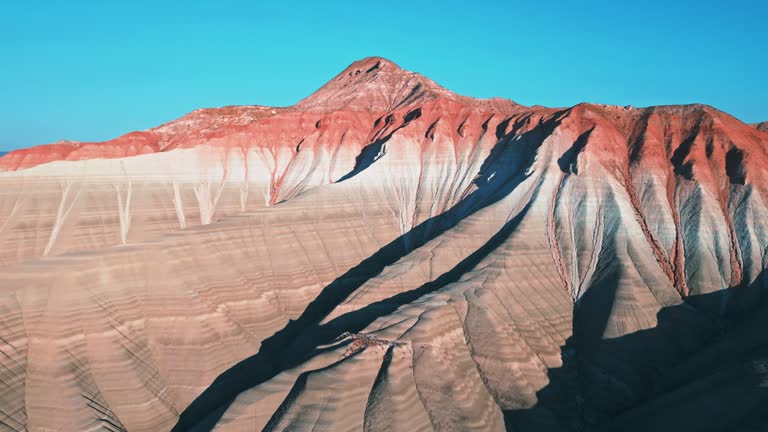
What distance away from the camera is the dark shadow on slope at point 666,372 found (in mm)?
20906

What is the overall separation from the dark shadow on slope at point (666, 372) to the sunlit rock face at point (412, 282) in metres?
0.15

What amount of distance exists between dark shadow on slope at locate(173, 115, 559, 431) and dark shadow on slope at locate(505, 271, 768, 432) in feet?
47.9

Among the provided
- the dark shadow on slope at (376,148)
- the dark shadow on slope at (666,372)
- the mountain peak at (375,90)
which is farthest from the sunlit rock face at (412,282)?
the mountain peak at (375,90)

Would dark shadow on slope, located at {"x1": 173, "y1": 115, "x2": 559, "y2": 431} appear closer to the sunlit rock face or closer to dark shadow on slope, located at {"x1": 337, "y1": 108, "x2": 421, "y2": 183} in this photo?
the sunlit rock face

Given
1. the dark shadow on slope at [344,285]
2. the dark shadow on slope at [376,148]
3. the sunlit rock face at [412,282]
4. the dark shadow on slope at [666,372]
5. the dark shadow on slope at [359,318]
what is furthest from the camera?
the dark shadow on slope at [376,148]

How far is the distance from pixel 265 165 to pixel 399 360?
1903 inches

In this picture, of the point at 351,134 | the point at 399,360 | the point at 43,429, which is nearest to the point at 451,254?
the point at 399,360

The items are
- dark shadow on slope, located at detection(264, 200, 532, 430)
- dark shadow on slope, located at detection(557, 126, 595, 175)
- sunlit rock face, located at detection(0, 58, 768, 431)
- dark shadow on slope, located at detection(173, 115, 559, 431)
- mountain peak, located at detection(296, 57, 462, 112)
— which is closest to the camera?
sunlit rock face, located at detection(0, 58, 768, 431)

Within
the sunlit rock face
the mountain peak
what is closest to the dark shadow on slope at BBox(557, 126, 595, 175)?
the sunlit rock face

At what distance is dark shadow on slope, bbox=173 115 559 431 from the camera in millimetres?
27250

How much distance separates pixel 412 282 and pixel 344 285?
23.2ft

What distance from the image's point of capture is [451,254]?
4059 cm

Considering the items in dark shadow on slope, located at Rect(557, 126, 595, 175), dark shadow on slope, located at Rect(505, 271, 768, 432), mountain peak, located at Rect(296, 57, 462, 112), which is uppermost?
mountain peak, located at Rect(296, 57, 462, 112)

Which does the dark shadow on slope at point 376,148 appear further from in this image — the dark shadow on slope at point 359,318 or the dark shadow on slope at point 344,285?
the dark shadow on slope at point 359,318
